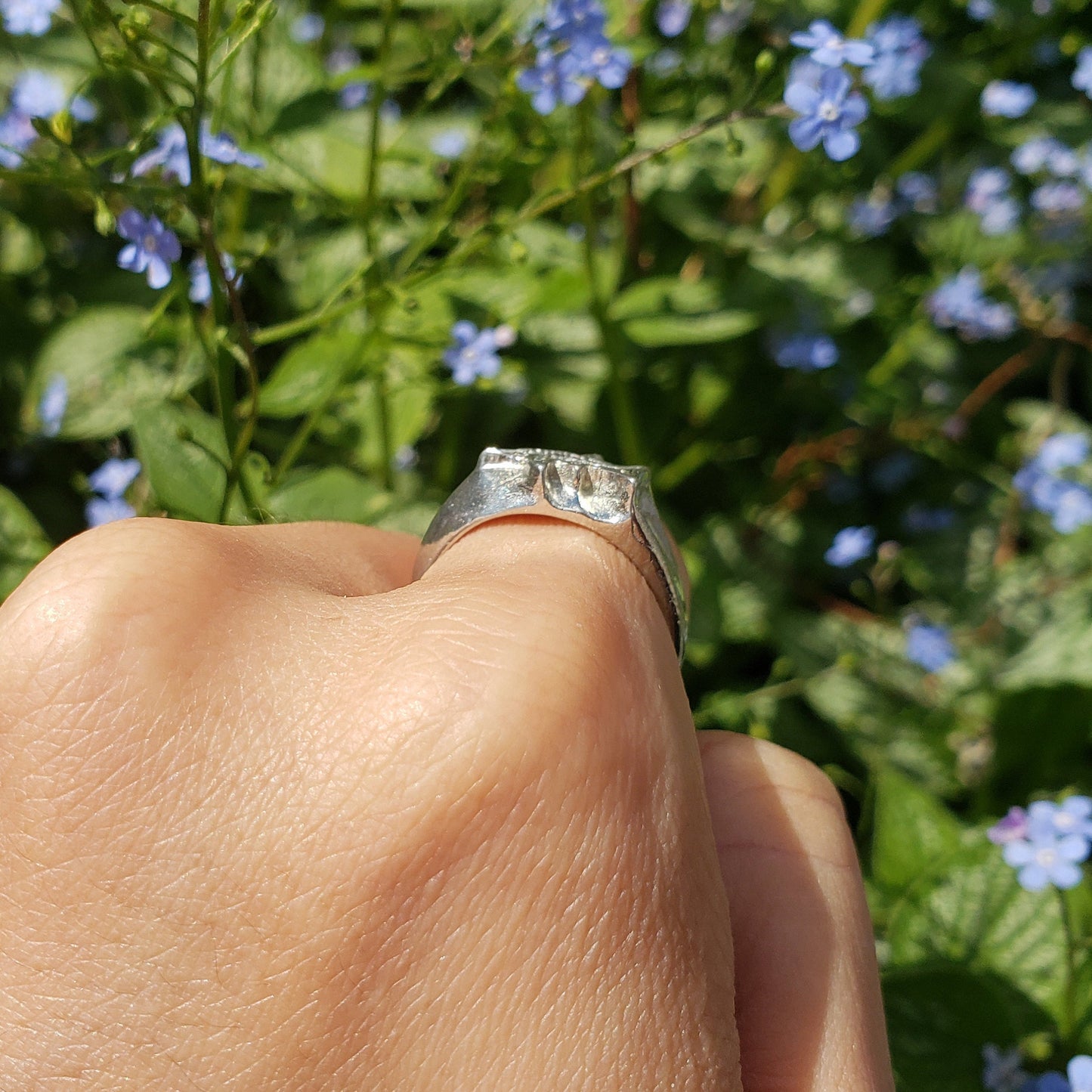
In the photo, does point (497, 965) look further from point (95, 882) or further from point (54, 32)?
point (54, 32)

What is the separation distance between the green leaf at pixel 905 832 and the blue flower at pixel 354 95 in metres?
2.21

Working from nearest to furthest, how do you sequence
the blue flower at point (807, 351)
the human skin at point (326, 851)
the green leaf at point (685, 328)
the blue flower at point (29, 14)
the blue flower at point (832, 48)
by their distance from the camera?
the human skin at point (326, 851), the blue flower at point (832, 48), the blue flower at point (29, 14), the green leaf at point (685, 328), the blue flower at point (807, 351)

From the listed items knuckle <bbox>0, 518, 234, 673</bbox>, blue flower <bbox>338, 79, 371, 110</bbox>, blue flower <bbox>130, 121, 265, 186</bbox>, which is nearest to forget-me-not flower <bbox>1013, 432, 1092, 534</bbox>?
blue flower <bbox>338, 79, 371, 110</bbox>

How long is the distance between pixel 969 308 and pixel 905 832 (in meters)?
1.54

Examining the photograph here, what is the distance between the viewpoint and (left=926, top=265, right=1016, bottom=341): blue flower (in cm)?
297

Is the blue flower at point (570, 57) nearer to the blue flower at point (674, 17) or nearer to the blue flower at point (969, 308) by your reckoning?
the blue flower at point (674, 17)

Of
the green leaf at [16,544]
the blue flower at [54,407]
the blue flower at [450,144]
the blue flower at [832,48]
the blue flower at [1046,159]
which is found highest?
the blue flower at [832,48]

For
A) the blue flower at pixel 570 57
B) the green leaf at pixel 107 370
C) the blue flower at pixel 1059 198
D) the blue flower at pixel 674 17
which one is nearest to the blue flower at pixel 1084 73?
the blue flower at pixel 1059 198

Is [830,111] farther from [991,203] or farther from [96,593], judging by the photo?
[991,203]

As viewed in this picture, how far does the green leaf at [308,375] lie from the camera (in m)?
2.07

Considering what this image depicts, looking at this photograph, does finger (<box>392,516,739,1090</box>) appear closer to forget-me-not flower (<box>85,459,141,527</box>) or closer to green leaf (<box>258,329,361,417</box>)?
green leaf (<box>258,329,361,417</box>)

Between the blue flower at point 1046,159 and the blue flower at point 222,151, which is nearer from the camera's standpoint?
the blue flower at point 222,151

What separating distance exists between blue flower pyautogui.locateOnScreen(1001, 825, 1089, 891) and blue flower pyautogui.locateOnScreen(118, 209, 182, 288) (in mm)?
1802

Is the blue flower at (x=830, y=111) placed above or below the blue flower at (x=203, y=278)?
above
